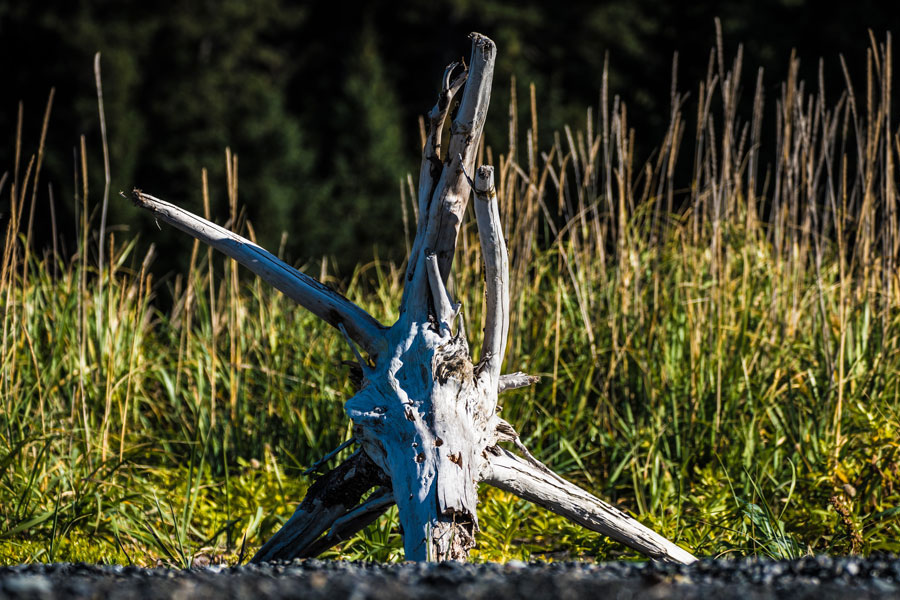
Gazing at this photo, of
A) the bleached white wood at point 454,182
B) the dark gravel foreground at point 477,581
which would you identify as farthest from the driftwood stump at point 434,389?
the dark gravel foreground at point 477,581

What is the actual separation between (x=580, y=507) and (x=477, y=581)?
3.21ft

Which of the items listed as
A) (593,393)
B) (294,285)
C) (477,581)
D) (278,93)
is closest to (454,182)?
(294,285)

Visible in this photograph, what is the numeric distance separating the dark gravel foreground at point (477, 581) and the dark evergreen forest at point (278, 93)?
38.1 feet

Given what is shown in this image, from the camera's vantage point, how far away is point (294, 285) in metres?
2.66

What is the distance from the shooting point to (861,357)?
361 centimetres

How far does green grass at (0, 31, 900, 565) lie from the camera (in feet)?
10.7

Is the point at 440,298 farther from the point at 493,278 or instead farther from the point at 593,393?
the point at 593,393

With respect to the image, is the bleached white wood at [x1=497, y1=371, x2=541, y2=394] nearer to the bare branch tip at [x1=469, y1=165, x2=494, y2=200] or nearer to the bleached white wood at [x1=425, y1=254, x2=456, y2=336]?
the bleached white wood at [x1=425, y1=254, x2=456, y2=336]

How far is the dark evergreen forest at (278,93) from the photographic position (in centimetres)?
1490

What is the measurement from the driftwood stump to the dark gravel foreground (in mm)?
432

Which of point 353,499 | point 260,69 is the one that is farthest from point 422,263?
point 260,69

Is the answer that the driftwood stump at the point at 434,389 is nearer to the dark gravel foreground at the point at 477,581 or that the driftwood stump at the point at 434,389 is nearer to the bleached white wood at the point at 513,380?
the bleached white wood at the point at 513,380

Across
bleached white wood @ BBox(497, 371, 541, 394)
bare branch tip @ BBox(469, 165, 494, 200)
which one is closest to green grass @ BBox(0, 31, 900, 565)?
bleached white wood @ BBox(497, 371, 541, 394)

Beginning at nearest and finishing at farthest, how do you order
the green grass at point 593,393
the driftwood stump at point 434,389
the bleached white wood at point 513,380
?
the driftwood stump at point 434,389, the bleached white wood at point 513,380, the green grass at point 593,393
